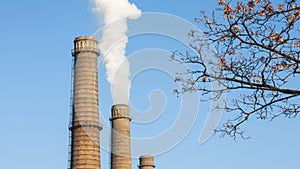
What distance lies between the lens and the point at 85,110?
43.2 meters

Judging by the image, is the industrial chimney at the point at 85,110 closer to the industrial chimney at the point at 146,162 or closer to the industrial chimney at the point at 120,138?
the industrial chimney at the point at 120,138

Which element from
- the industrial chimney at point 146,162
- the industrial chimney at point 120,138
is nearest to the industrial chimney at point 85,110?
the industrial chimney at point 120,138

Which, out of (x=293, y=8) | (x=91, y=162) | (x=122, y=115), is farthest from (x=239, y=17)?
(x=122, y=115)

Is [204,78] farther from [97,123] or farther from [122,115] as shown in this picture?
[122,115]

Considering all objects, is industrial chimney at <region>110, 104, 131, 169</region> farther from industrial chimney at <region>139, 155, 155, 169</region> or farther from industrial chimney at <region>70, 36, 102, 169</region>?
industrial chimney at <region>70, 36, 102, 169</region>

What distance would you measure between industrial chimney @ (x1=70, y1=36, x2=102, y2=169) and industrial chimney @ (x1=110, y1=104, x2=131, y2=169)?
9100 mm

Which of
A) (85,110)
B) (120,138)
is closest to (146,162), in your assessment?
(120,138)

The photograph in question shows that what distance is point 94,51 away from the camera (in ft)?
149

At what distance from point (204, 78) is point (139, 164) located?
179 feet

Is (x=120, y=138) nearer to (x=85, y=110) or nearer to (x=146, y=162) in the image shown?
(x=146, y=162)

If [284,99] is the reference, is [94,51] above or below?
above

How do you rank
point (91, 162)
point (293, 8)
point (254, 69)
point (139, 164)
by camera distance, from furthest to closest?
point (139, 164) < point (91, 162) < point (254, 69) < point (293, 8)

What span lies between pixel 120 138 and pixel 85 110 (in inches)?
422

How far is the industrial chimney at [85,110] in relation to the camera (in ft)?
137
